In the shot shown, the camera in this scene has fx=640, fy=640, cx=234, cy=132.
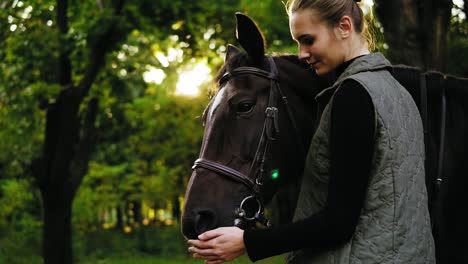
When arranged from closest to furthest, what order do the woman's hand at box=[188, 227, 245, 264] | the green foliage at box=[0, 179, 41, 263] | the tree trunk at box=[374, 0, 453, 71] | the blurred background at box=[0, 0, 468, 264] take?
the woman's hand at box=[188, 227, 245, 264], the tree trunk at box=[374, 0, 453, 71], the blurred background at box=[0, 0, 468, 264], the green foliage at box=[0, 179, 41, 263]

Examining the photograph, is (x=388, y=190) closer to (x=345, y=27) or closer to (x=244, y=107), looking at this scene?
(x=345, y=27)

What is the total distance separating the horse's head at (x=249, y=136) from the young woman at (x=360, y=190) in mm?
284

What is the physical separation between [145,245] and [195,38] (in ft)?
48.7

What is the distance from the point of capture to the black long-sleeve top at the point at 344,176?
2.24 metres

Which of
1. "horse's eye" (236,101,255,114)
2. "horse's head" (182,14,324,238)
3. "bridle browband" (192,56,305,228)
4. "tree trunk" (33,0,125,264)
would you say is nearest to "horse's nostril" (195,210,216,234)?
"horse's head" (182,14,324,238)

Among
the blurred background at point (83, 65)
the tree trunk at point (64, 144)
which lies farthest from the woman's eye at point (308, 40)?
the tree trunk at point (64, 144)

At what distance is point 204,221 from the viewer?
2662 millimetres

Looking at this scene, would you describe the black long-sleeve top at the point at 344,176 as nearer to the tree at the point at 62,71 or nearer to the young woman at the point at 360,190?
the young woman at the point at 360,190

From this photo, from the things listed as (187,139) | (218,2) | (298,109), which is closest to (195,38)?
(218,2)

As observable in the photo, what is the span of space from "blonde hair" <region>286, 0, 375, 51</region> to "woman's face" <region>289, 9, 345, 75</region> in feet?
0.06

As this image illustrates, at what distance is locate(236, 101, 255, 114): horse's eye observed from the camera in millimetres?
2873

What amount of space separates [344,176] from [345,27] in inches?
24.3

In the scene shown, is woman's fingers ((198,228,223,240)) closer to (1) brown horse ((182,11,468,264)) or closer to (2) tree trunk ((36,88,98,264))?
(1) brown horse ((182,11,468,264))

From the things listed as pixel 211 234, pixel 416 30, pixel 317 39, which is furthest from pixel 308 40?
pixel 416 30
